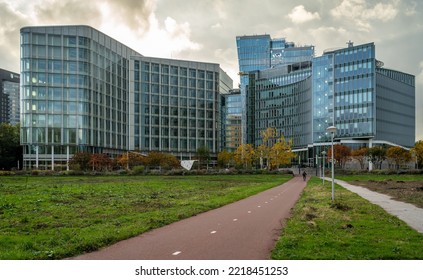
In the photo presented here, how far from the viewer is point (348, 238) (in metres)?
16.5

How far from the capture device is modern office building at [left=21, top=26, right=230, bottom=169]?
129375mm

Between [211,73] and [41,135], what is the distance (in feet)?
233

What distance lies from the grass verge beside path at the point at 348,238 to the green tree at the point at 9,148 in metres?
125

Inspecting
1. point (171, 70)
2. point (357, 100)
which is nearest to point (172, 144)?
point (171, 70)

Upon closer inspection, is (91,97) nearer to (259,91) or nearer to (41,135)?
(41,135)

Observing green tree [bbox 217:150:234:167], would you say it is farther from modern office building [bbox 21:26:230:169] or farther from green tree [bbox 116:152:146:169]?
green tree [bbox 116:152:146:169]

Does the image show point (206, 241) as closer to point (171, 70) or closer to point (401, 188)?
point (401, 188)

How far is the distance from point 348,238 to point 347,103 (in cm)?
13147

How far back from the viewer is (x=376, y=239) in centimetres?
1625

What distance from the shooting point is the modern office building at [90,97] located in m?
129

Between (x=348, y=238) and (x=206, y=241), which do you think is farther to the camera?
(x=348, y=238)

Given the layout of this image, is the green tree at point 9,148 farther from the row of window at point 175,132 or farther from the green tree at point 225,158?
the green tree at point 225,158

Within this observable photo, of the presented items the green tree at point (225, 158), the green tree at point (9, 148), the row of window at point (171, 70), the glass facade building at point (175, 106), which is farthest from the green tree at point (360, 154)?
the green tree at point (9, 148)

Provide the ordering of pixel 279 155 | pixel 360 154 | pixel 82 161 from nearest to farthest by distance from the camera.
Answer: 1. pixel 279 155
2. pixel 82 161
3. pixel 360 154
